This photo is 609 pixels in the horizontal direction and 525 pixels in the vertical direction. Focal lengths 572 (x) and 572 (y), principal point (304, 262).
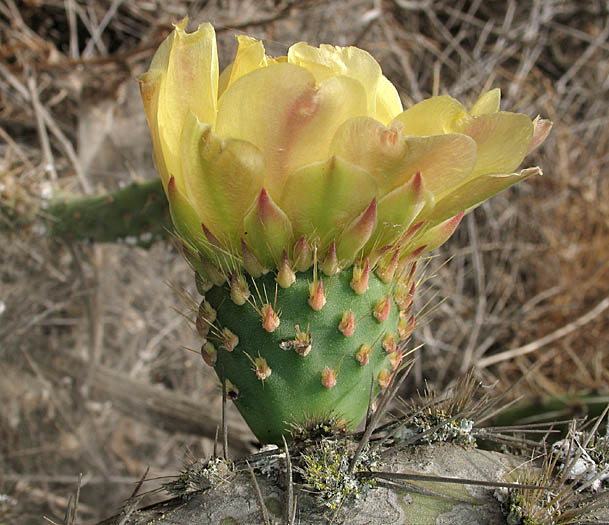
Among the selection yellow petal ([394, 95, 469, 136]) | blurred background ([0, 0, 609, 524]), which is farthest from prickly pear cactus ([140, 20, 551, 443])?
blurred background ([0, 0, 609, 524])

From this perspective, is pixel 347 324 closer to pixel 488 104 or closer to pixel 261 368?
pixel 261 368

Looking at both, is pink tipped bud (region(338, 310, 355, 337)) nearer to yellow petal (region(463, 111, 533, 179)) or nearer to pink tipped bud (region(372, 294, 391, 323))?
pink tipped bud (region(372, 294, 391, 323))

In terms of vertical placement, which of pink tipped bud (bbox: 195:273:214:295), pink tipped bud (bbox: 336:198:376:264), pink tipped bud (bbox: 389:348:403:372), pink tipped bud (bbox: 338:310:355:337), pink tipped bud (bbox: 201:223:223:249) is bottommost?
pink tipped bud (bbox: 389:348:403:372)

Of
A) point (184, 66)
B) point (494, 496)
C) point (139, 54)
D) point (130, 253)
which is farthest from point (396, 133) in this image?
point (130, 253)

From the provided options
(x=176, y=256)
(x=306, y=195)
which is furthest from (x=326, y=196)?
(x=176, y=256)

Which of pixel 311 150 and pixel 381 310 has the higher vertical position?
pixel 311 150

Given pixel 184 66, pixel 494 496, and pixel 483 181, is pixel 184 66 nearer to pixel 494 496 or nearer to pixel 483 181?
pixel 483 181
